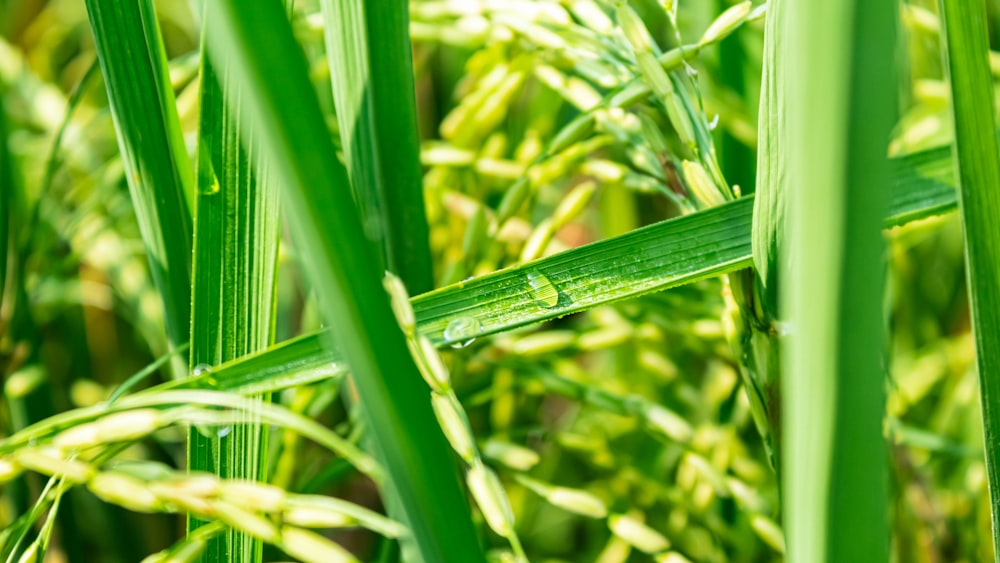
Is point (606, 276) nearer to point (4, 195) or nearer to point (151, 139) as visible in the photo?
point (151, 139)

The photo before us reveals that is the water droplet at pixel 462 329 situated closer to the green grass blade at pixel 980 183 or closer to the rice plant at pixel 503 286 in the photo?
the rice plant at pixel 503 286

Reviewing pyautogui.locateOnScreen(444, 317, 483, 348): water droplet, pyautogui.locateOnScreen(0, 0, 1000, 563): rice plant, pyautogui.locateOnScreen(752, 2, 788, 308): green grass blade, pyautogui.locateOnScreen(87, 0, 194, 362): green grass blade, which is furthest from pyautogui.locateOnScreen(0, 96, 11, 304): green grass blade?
pyautogui.locateOnScreen(752, 2, 788, 308): green grass blade

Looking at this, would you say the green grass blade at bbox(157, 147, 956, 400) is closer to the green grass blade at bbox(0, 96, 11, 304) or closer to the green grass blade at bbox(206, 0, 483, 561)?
the green grass blade at bbox(206, 0, 483, 561)

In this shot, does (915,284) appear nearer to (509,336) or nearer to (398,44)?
(509,336)

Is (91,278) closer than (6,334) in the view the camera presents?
No

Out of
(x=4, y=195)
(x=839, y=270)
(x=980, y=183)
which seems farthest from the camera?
(x=4, y=195)

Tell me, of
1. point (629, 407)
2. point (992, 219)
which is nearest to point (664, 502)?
point (629, 407)

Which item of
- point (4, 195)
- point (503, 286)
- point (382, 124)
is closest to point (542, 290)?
point (503, 286)
